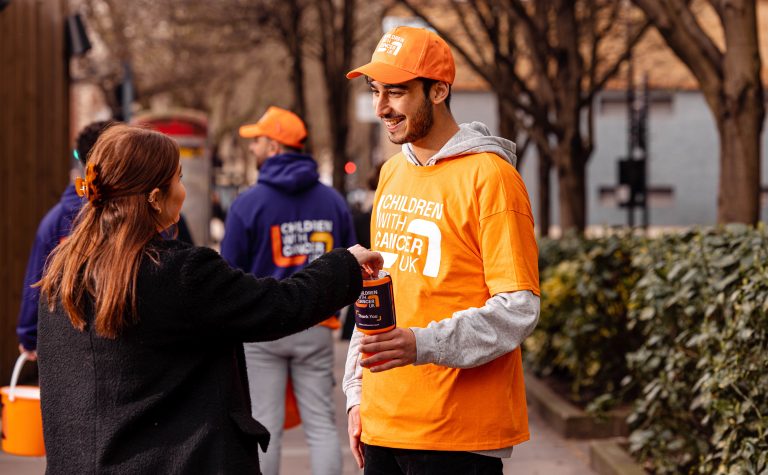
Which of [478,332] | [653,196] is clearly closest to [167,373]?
[478,332]

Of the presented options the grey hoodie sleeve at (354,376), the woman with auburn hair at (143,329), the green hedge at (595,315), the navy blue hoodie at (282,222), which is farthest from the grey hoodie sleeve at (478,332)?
the green hedge at (595,315)

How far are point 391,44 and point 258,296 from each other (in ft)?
3.09

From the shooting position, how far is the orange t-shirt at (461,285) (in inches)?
118

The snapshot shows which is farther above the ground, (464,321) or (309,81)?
(309,81)

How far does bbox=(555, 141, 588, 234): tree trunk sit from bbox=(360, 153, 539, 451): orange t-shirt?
27.9ft

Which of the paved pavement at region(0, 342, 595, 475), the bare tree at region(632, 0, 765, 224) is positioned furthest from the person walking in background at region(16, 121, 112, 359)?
the bare tree at region(632, 0, 765, 224)

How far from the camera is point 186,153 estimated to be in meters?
24.0

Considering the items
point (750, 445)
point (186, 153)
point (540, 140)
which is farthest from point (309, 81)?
point (750, 445)

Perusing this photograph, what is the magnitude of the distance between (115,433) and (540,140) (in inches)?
406

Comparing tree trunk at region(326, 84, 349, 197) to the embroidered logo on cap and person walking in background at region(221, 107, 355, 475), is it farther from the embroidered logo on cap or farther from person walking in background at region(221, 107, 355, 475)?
the embroidered logo on cap

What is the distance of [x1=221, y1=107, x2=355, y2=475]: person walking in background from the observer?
5.34m

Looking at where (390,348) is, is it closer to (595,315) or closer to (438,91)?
(438,91)

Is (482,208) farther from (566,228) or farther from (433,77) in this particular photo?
(566,228)

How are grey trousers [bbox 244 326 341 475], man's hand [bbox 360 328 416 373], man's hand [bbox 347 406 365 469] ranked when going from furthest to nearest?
1. grey trousers [bbox 244 326 341 475]
2. man's hand [bbox 347 406 365 469]
3. man's hand [bbox 360 328 416 373]
